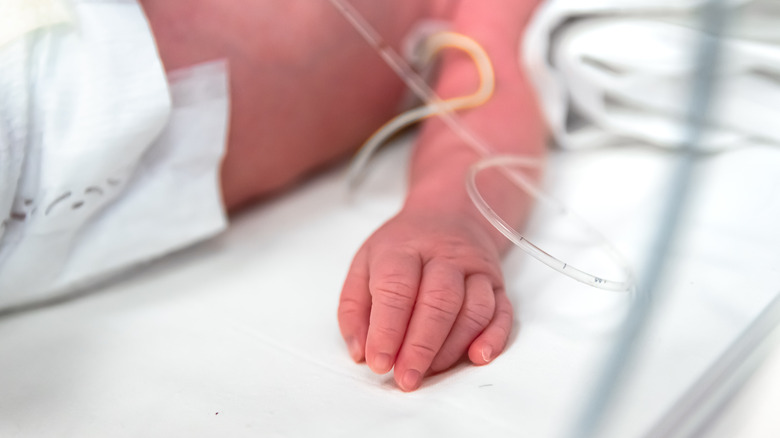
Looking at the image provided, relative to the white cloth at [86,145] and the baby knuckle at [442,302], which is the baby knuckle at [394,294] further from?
the white cloth at [86,145]

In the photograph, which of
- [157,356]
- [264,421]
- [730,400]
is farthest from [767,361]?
[157,356]

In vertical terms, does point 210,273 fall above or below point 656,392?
below

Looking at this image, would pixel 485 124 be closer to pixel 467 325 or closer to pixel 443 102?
pixel 443 102

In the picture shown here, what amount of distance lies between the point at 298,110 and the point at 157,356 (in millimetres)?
328

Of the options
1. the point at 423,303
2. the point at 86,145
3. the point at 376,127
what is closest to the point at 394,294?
the point at 423,303

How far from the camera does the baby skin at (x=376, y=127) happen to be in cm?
49

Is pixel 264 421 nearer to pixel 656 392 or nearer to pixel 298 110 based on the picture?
pixel 656 392

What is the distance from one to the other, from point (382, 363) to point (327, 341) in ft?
0.29

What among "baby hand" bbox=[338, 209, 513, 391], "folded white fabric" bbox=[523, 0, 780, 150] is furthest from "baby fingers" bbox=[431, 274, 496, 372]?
"folded white fabric" bbox=[523, 0, 780, 150]

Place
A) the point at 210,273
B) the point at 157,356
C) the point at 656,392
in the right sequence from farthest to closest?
the point at 210,273 → the point at 157,356 → the point at 656,392

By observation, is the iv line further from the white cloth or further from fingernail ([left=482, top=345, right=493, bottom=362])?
the white cloth

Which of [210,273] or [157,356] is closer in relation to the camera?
[157,356]

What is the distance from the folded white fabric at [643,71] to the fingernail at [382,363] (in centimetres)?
36

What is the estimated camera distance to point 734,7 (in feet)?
2.02
